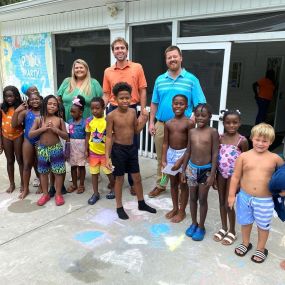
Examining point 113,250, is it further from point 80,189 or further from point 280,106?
point 280,106

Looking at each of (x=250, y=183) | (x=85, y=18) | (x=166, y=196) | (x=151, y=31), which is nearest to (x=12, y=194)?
(x=166, y=196)

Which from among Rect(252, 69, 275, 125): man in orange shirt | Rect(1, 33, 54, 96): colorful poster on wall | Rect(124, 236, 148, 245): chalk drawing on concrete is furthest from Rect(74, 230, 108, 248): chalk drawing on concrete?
Rect(252, 69, 275, 125): man in orange shirt

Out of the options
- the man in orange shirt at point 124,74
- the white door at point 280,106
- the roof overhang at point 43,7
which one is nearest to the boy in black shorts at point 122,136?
the man in orange shirt at point 124,74

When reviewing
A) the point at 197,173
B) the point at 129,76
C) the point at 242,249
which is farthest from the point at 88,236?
the point at 129,76

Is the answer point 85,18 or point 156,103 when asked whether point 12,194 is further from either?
point 85,18

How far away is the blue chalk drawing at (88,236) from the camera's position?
2.85 m

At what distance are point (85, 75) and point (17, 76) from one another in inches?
213

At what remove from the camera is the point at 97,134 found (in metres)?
3.62

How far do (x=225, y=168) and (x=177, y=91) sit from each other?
3.69 ft

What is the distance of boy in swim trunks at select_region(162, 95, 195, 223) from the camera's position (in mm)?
2945

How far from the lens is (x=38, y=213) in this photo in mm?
3396

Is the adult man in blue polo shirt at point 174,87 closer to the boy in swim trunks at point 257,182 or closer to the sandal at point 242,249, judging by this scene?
the boy in swim trunks at point 257,182

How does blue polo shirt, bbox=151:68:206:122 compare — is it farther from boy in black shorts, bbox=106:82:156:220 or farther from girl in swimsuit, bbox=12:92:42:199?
girl in swimsuit, bbox=12:92:42:199

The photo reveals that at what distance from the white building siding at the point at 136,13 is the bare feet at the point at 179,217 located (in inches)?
113
